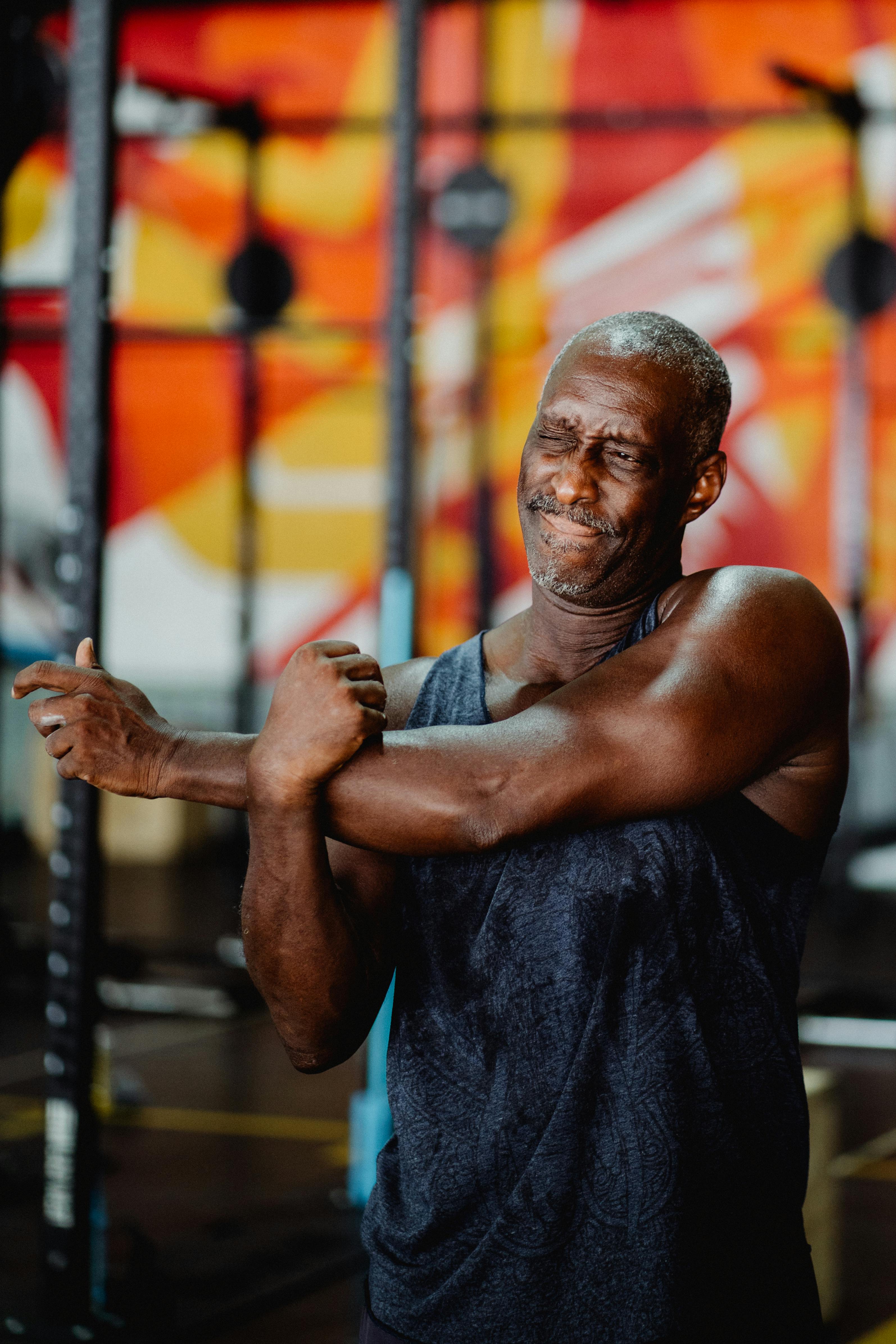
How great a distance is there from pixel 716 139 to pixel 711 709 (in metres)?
7.19

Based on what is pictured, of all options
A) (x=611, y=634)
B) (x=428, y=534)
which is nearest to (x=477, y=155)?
(x=428, y=534)

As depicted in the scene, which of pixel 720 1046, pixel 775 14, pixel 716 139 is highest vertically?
pixel 775 14

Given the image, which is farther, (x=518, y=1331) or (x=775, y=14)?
(x=775, y=14)

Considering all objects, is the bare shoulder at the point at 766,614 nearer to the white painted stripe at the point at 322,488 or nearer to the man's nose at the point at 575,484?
the man's nose at the point at 575,484

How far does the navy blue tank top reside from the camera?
1127 mm

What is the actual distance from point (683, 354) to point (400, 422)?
2169mm

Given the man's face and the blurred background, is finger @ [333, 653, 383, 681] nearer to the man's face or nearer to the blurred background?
the man's face

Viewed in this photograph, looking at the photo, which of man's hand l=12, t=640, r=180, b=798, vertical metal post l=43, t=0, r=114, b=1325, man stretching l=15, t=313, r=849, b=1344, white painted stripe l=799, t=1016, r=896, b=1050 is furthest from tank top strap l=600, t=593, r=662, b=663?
white painted stripe l=799, t=1016, r=896, b=1050

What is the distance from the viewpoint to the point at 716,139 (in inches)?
303

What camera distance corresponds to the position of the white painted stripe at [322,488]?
8234 millimetres

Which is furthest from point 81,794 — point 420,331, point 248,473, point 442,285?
point 442,285

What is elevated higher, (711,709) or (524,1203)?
(711,709)

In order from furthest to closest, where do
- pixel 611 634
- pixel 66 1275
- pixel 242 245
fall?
pixel 242 245 → pixel 66 1275 → pixel 611 634

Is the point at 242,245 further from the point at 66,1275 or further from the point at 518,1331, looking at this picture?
the point at 518,1331
